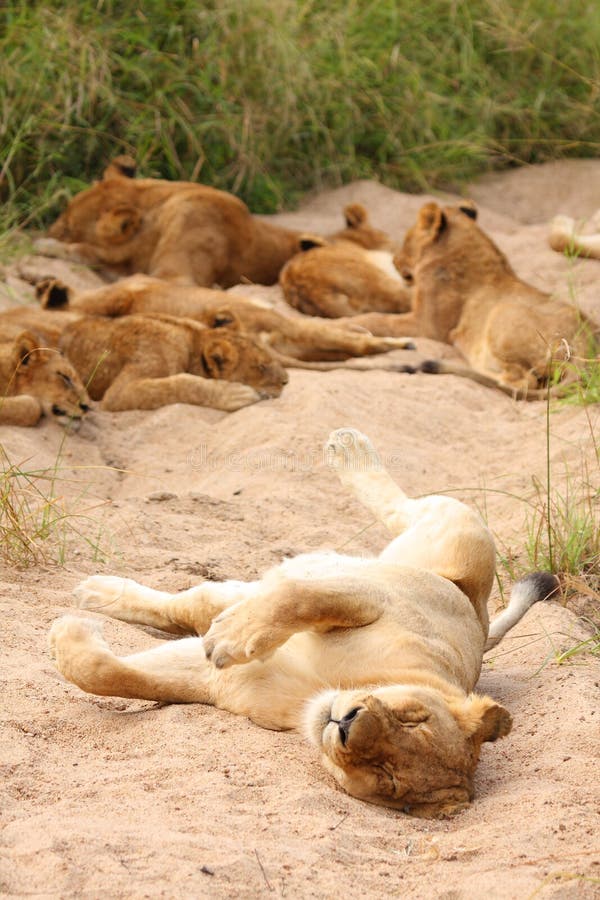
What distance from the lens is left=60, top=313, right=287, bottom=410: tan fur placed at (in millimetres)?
6957

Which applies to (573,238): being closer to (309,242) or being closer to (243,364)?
(309,242)

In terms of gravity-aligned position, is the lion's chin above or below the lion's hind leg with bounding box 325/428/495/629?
above

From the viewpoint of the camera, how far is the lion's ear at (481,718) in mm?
3098

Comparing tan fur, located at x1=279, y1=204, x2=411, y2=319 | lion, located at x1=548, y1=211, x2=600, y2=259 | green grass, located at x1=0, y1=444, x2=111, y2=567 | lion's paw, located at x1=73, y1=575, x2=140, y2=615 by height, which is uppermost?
lion's paw, located at x1=73, y1=575, x2=140, y2=615

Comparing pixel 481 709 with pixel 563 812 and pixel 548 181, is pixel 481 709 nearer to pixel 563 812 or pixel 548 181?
pixel 563 812

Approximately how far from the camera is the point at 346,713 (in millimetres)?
2949

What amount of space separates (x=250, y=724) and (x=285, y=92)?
7.47m

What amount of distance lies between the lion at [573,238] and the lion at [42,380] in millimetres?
3243

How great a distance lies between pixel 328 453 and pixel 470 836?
2.18 metres

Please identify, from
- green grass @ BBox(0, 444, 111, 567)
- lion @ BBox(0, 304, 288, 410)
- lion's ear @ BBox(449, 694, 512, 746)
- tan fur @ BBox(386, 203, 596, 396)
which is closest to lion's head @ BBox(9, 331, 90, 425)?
lion @ BBox(0, 304, 288, 410)

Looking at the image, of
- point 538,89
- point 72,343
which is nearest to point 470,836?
point 72,343

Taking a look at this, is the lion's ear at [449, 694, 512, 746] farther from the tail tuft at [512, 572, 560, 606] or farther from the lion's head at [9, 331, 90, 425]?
the lion's head at [9, 331, 90, 425]

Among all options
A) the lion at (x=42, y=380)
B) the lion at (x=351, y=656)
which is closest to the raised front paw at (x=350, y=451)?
the lion at (x=351, y=656)

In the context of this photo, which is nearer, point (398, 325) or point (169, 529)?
point (169, 529)
